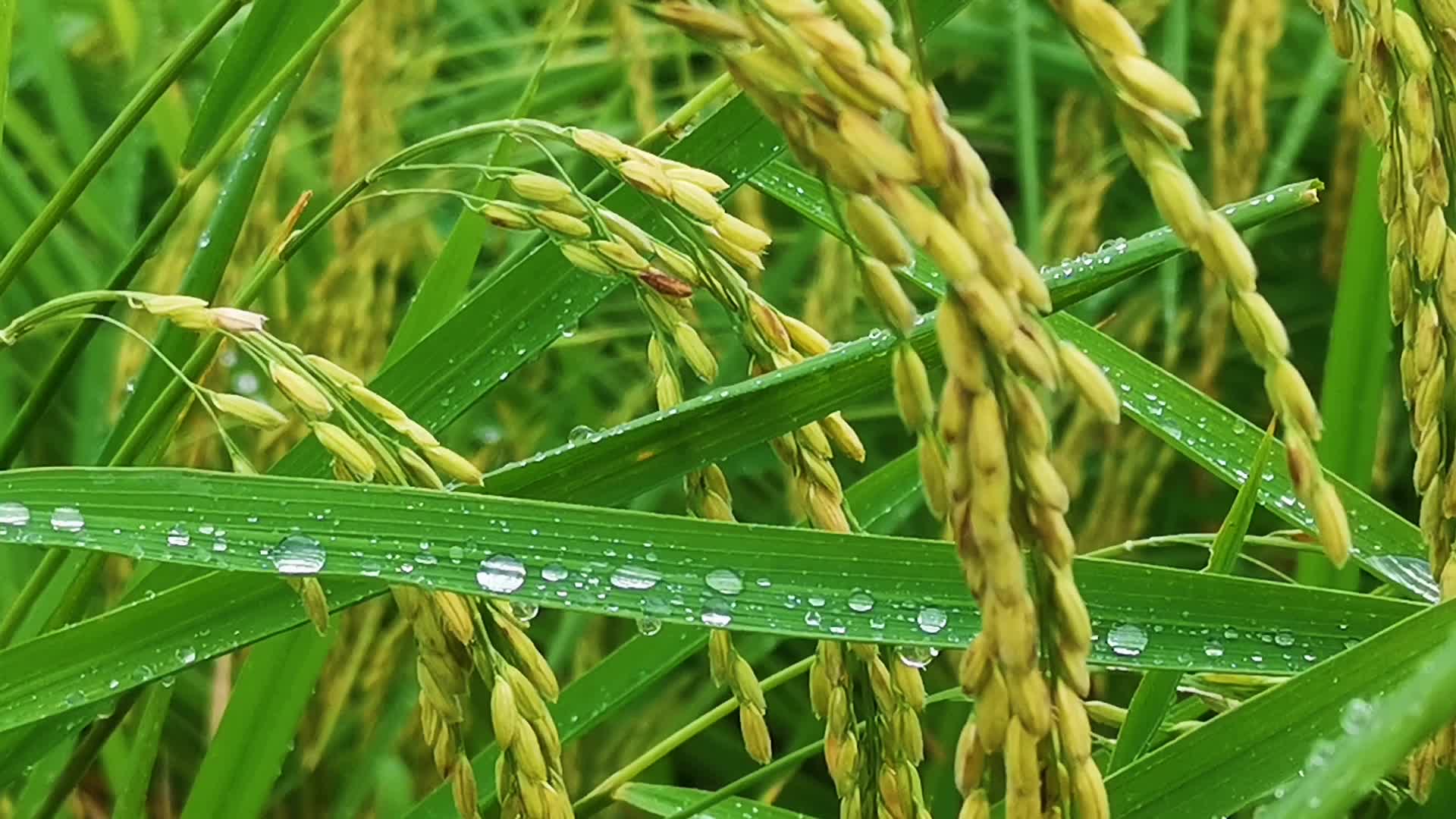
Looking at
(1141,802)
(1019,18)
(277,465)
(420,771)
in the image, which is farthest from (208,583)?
(1019,18)

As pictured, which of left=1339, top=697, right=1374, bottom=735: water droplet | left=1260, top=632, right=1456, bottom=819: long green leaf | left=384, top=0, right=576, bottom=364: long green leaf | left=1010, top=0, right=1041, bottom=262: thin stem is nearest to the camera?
left=1260, top=632, right=1456, bottom=819: long green leaf

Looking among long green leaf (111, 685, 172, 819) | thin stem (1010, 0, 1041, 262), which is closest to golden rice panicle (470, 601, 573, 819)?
long green leaf (111, 685, 172, 819)

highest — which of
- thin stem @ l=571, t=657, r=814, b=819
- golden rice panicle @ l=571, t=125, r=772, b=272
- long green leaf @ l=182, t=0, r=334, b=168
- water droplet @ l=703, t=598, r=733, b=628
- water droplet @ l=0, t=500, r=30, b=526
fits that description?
long green leaf @ l=182, t=0, r=334, b=168

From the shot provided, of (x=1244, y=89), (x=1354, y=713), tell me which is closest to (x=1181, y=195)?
(x=1354, y=713)

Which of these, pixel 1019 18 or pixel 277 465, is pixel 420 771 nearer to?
pixel 277 465

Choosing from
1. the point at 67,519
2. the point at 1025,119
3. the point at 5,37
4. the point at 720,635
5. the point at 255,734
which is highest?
the point at 5,37

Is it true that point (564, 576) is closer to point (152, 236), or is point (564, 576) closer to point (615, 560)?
point (615, 560)

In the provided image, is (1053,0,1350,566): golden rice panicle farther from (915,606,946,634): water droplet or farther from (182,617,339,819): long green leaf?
(182,617,339,819): long green leaf
